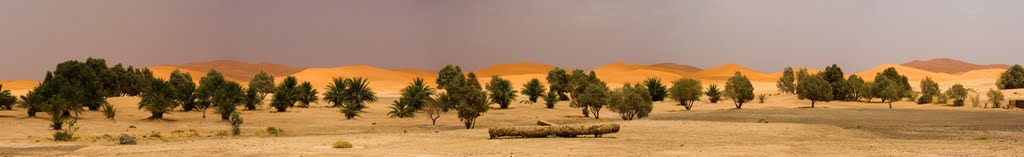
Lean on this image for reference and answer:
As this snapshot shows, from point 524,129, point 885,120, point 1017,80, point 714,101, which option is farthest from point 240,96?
point 1017,80

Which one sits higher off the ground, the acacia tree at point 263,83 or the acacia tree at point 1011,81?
the acacia tree at point 1011,81

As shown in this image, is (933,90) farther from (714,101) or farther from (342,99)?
(342,99)

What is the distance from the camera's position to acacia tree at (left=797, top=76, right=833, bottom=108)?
218ft

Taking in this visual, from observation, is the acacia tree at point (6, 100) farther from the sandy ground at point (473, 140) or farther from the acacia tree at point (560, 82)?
the acacia tree at point (560, 82)

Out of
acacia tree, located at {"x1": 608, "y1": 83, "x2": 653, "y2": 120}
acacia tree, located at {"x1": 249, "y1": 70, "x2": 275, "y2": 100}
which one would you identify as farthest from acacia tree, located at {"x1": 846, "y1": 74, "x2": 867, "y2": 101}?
acacia tree, located at {"x1": 249, "y1": 70, "x2": 275, "y2": 100}

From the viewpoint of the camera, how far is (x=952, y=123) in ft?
136

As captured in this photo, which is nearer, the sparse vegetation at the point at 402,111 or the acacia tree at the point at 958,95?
the sparse vegetation at the point at 402,111

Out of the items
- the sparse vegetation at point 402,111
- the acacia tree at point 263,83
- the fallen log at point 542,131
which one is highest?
the acacia tree at point 263,83

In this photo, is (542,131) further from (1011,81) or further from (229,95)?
(1011,81)

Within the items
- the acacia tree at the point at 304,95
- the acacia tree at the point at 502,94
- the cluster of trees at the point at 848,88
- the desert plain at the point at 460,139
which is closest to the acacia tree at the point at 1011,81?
the cluster of trees at the point at 848,88

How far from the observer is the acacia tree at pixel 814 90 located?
218ft

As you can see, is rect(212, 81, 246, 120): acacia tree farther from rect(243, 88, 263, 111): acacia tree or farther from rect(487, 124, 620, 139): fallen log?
rect(487, 124, 620, 139): fallen log

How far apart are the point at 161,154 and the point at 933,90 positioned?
219 feet

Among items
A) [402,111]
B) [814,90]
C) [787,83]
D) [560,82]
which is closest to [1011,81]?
[787,83]
